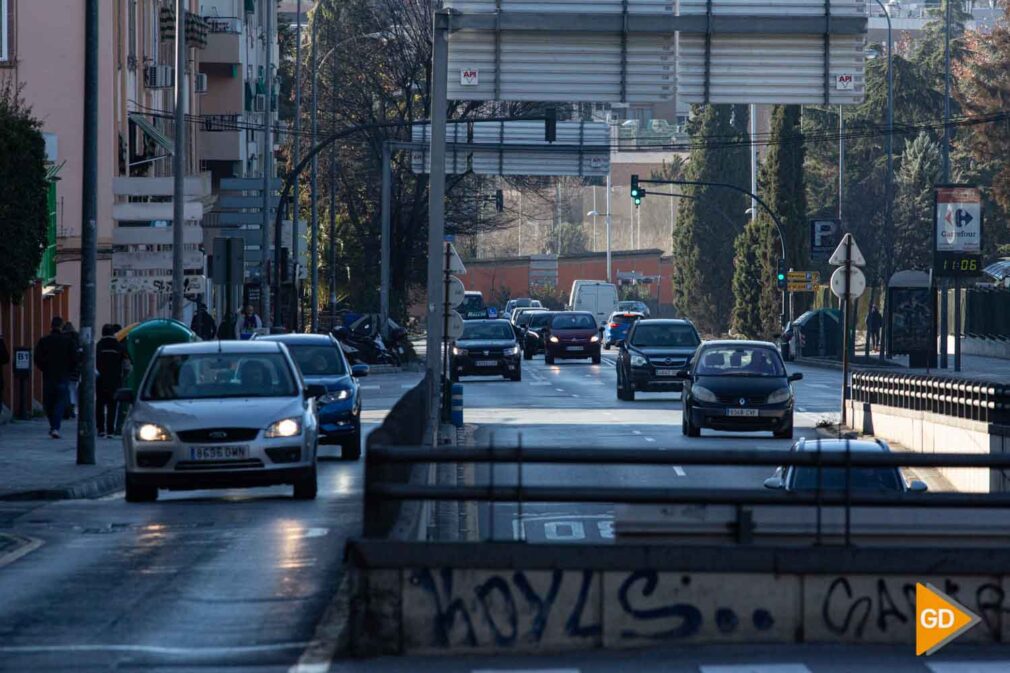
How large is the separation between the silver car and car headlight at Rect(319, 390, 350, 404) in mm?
5113

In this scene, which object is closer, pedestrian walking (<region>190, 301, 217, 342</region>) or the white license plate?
the white license plate

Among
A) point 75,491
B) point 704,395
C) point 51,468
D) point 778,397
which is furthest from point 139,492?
point 778,397

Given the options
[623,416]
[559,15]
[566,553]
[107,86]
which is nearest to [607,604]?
[566,553]

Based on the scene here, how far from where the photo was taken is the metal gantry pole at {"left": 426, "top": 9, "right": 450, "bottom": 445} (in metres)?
27.0

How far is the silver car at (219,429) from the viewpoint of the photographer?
1870cm

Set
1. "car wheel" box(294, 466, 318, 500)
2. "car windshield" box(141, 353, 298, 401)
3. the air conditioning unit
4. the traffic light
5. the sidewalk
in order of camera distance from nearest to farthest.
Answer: "car wheel" box(294, 466, 318, 500), "car windshield" box(141, 353, 298, 401), the sidewalk, the air conditioning unit, the traffic light

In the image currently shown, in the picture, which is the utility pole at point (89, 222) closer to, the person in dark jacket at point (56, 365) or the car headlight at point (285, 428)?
the person in dark jacket at point (56, 365)

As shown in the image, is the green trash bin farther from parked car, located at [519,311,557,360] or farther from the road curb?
parked car, located at [519,311,557,360]

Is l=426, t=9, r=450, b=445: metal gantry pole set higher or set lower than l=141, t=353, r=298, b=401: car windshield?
higher

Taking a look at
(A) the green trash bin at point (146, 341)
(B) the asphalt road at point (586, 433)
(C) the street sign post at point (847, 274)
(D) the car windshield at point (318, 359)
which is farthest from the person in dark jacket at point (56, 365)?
(C) the street sign post at point (847, 274)

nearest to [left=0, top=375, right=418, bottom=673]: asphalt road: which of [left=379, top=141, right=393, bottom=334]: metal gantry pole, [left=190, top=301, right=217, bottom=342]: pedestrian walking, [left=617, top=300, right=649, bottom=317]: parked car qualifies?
[left=190, top=301, right=217, bottom=342]: pedestrian walking

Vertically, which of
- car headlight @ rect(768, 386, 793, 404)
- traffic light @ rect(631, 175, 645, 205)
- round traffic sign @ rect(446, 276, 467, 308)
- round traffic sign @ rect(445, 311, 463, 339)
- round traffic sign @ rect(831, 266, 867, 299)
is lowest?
car headlight @ rect(768, 386, 793, 404)

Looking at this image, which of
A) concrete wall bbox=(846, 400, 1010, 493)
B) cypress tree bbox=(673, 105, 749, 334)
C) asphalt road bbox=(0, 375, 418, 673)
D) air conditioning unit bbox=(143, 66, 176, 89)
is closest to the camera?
asphalt road bbox=(0, 375, 418, 673)

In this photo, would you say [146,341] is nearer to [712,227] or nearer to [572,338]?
[572,338]
